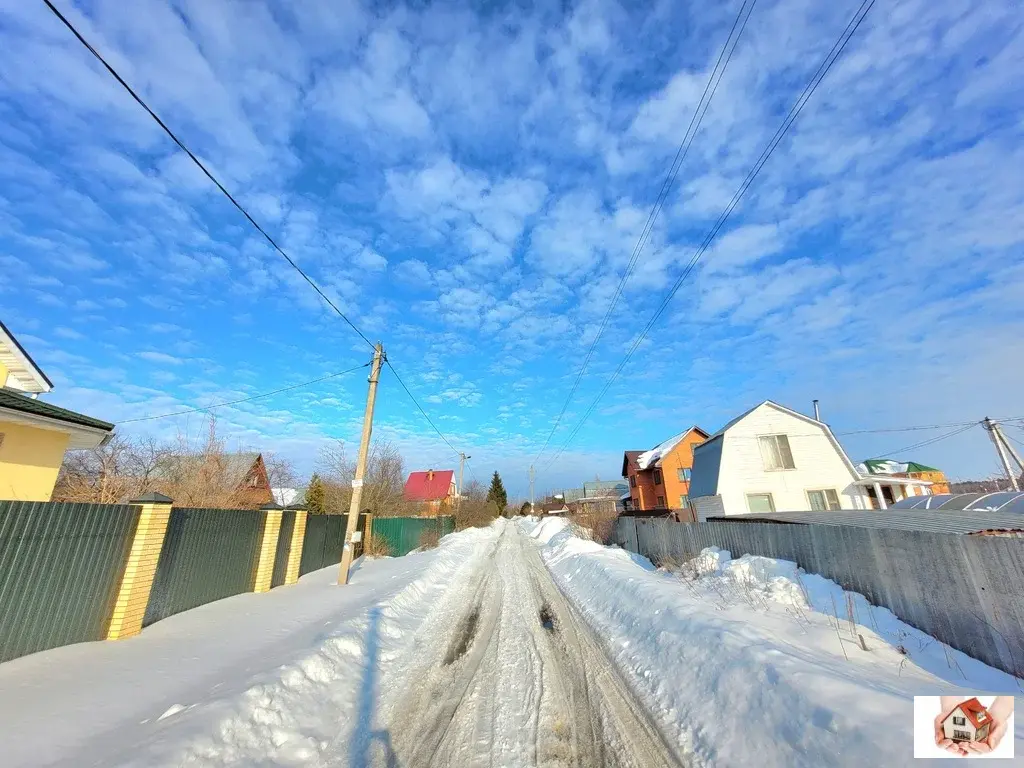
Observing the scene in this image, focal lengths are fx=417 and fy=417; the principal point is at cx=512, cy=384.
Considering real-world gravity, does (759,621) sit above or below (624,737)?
above

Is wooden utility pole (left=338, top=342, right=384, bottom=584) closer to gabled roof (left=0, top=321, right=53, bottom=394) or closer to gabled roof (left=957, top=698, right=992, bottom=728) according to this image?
gabled roof (left=0, top=321, right=53, bottom=394)

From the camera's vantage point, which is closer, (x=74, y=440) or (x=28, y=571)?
(x=28, y=571)

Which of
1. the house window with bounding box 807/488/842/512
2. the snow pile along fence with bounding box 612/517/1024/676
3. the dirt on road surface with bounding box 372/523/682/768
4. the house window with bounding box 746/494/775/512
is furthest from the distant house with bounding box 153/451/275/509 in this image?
the house window with bounding box 807/488/842/512

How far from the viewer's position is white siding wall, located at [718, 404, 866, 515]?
21266 millimetres

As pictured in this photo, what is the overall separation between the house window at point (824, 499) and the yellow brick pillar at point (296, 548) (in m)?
23.2

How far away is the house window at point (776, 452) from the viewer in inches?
861

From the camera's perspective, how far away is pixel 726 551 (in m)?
11.4

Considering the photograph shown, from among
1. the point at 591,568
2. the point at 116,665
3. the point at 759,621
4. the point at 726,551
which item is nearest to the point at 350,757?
the point at 116,665

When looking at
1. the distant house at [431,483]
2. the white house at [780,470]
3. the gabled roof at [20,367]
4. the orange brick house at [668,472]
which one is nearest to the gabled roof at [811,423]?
the white house at [780,470]

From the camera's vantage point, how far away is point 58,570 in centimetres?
545

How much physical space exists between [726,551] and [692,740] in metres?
8.66

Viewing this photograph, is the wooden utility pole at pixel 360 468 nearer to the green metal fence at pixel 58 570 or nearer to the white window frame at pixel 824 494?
the green metal fence at pixel 58 570

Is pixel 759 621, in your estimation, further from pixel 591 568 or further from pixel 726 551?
pixel 591 568

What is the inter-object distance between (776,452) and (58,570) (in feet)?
85.6
